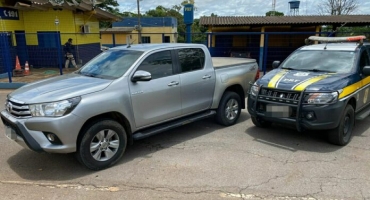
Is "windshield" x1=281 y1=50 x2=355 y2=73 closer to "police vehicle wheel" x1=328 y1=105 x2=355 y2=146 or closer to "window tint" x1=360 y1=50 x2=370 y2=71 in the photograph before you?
"window tint" x1=360 y1=50 x2=370 y2=71

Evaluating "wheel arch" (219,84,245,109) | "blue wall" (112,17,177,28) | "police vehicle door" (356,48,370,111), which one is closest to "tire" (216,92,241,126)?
"wheel arch" (219,84,245,109)

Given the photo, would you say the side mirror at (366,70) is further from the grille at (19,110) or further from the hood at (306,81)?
the grille at (19,110)

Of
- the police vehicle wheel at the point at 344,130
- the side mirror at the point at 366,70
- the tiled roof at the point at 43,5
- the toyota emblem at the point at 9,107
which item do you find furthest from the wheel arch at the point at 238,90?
the tiled roof at the point at 43,5

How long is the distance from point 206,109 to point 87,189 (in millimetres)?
2698

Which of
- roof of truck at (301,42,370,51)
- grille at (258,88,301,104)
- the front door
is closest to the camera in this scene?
grille at (258,88,301,104)

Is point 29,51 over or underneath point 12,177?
over

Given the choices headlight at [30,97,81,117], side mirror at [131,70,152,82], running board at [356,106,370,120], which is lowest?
running board at [356,106,370,120]

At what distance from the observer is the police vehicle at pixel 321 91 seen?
439 centimetres

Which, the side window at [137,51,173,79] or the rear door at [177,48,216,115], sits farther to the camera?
the rear door at [177,48,216,115]

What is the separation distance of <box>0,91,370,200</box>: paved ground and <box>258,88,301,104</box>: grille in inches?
30.5

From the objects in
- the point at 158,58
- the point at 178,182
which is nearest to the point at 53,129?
the point at 178,182

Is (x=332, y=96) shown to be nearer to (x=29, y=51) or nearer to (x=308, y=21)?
(x=308, y=21)

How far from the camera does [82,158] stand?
377 centimetres

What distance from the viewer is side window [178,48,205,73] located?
199 inches
